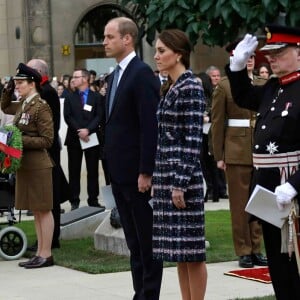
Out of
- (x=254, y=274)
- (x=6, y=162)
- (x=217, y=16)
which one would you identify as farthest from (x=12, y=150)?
(x=217, y=16)

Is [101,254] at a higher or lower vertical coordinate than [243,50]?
lower

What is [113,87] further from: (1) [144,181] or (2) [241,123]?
(2) [241,123]

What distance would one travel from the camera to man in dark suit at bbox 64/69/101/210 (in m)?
15.3

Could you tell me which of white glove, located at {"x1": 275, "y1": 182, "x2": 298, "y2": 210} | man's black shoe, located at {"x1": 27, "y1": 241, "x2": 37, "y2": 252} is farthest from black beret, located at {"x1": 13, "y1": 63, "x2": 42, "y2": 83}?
white glove, located at {"x1": 275, "y1": 182, "x2": 298, "y2": 210}

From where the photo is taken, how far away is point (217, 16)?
12.6 meters

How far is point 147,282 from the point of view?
7539mm

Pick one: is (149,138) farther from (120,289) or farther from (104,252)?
(104,252)

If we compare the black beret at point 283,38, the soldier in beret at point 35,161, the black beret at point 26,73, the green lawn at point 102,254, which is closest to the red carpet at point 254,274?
the green lawn at point 102,254

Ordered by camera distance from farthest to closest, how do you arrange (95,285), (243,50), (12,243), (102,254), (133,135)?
(12,243)
(102,254)
(95,285)
(133,135)
(243,50)

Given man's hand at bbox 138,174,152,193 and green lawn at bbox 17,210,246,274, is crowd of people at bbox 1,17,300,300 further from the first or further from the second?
green lawn at bbox 17,210,246,274

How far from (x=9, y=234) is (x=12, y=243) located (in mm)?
126

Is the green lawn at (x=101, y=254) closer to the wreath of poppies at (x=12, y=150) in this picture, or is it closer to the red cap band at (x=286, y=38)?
the wreath of poppies at (x=12, y=150)

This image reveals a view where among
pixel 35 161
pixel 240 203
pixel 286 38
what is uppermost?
pixel 286 38

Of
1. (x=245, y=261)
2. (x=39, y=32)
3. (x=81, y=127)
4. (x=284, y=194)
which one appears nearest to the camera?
(x=284, y=194)
